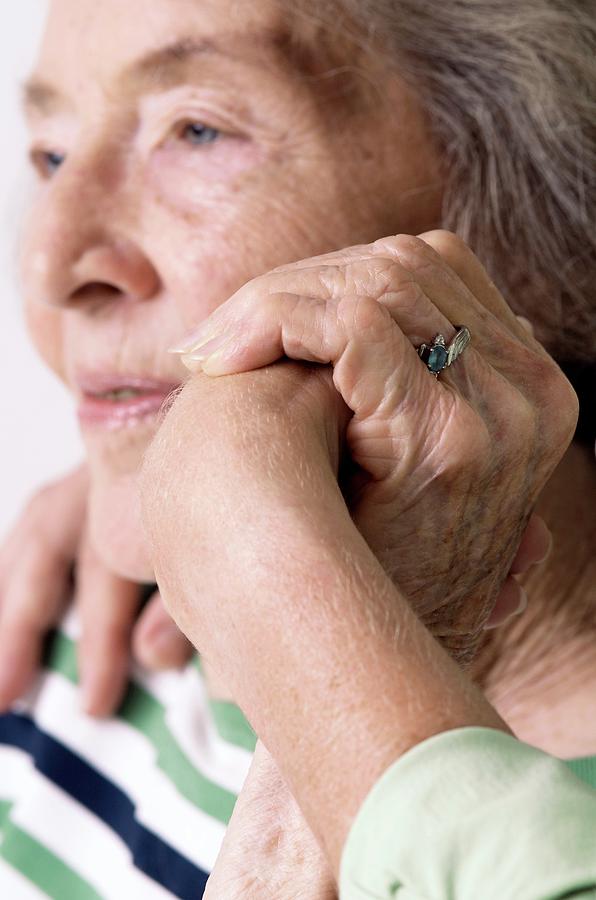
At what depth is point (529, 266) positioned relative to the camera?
1.20m

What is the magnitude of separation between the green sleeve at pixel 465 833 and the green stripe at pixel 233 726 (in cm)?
75

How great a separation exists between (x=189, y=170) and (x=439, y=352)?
0.48m

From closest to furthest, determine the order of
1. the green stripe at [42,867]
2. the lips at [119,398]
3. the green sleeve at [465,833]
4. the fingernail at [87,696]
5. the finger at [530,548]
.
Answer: the green sleeve at [465,833] → the finger at [530,548] → the lips at [119,398] → the green stripe at [42,867] → the fingernail at [87,696]

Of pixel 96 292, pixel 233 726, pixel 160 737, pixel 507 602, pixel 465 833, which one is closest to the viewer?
pixel 465 833

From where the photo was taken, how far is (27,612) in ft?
5.19

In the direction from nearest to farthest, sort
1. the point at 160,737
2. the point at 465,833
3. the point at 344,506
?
1. the point at 465,833
2. the point at 344,506
3. the point at 160,737

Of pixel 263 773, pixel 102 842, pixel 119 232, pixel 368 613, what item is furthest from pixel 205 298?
pixel 102 842

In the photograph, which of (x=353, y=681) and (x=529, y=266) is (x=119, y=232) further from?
(x=353, y=681)

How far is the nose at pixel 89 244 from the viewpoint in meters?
1.15

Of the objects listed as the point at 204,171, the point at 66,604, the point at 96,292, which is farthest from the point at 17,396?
the point at 204,171

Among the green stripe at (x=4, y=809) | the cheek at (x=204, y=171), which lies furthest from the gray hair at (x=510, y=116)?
the green stripe at (x=4, y=809)

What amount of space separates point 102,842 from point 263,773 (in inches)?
22.6

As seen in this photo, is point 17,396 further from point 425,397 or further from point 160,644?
point 425,397

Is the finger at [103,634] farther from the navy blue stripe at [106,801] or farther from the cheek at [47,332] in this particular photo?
the cheek at [47,332]
